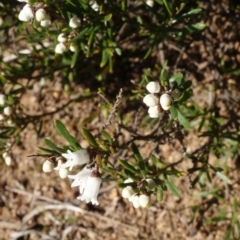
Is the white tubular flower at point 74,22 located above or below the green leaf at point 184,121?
above

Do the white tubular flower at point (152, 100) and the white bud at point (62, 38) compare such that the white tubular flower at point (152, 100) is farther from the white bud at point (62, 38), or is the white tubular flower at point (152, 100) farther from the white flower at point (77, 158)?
the white bud at point (62, 38)

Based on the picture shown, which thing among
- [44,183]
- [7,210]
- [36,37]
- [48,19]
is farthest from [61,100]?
[48,19]

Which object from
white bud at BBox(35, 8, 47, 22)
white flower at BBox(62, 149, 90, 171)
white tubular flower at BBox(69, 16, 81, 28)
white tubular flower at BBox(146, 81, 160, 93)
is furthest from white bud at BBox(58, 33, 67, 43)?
white flower at BBox(62, 149, 90, 171)

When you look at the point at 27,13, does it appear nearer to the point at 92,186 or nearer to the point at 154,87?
the point at 154,87

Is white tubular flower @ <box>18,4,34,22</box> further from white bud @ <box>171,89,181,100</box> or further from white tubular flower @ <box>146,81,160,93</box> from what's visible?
white bud @ <box>171,89,181,100</box>

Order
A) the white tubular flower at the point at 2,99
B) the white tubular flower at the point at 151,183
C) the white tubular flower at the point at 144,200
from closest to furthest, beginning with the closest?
the white tubular flower at the point at 144,200
the white tubular flower at the point at 151,183
the white tubular flower at the point at 2,99

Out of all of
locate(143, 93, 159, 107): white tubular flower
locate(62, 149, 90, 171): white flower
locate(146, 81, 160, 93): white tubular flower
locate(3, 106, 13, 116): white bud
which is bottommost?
locate(3, 106, 13, 116): white bud

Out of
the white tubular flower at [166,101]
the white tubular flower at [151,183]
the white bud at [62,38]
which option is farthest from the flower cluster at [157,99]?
the white bud at [62,38]

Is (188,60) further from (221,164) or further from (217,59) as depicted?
(221,164)
